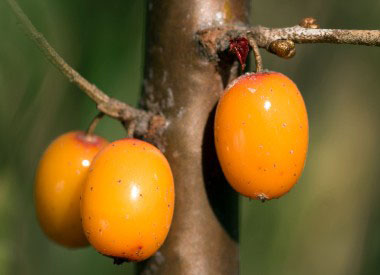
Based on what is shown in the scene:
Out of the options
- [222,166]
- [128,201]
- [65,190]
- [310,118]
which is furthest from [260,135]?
[310,118]

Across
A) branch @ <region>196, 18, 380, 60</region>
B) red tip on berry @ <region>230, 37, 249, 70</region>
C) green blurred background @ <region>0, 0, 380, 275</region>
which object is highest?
branch @ <region>196, 18, 380, 60</region>

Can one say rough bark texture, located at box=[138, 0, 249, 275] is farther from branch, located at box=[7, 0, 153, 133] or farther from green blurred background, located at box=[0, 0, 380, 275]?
green blurred background, located at box=[0, 0, 380, 275]

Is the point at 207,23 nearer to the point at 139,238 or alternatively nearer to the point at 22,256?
the point at 139,238

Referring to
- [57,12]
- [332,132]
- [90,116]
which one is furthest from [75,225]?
[332,132]

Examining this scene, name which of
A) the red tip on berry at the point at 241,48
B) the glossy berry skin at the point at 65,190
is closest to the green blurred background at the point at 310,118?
the glossy berry skin at the point at 65,190

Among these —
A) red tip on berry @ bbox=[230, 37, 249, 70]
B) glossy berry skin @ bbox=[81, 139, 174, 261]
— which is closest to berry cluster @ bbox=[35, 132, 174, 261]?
glossy berry skin @ bbox=[81, 139, 174, 261]

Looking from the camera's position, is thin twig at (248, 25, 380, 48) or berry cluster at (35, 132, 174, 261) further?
berry cluster at (35, 132, 174, 261)

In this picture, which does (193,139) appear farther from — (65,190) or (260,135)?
(65,190)
